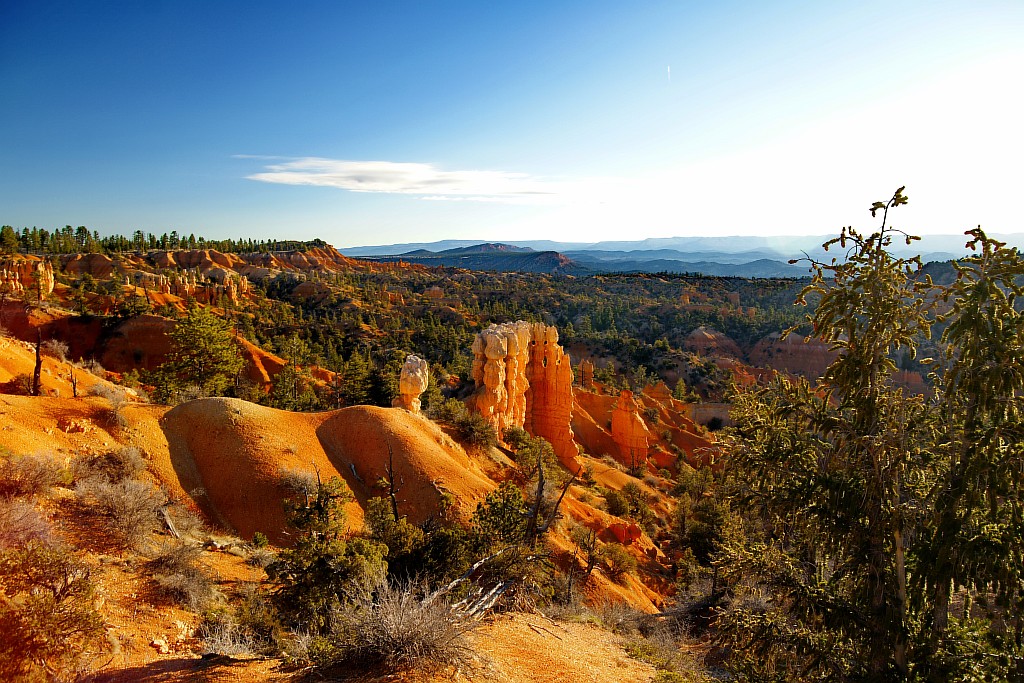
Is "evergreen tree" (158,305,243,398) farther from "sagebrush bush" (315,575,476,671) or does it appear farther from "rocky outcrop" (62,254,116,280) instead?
"rocky outcrop" (62,254,116,280)

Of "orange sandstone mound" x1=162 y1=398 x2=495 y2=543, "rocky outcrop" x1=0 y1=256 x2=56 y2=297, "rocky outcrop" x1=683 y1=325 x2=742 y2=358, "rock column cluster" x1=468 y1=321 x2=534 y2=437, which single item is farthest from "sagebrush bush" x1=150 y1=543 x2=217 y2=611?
"rocky outcrop" x1=683 y1=325 x2=742 y2=358

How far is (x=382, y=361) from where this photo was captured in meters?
58.3

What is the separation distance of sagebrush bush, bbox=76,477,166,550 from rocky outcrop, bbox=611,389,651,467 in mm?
30852

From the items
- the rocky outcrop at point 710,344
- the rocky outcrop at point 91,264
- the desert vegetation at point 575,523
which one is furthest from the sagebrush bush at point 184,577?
the rocky outcrop at point 91,264

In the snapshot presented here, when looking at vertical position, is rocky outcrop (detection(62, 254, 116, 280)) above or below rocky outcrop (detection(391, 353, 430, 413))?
above

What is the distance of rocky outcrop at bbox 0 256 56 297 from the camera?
133 ft

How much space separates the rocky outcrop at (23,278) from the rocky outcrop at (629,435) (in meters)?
45.2

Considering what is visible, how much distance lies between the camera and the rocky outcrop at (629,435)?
3822 centimetres

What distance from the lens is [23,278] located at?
164 ft

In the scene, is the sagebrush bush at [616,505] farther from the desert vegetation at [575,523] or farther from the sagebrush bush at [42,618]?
the sagebrush bush at [42,618]

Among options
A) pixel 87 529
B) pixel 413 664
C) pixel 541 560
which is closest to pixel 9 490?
pixel 87 529

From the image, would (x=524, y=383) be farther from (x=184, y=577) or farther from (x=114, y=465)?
(x=184, y=577)

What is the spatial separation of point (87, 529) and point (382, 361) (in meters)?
47.6

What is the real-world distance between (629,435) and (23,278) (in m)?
58.5
